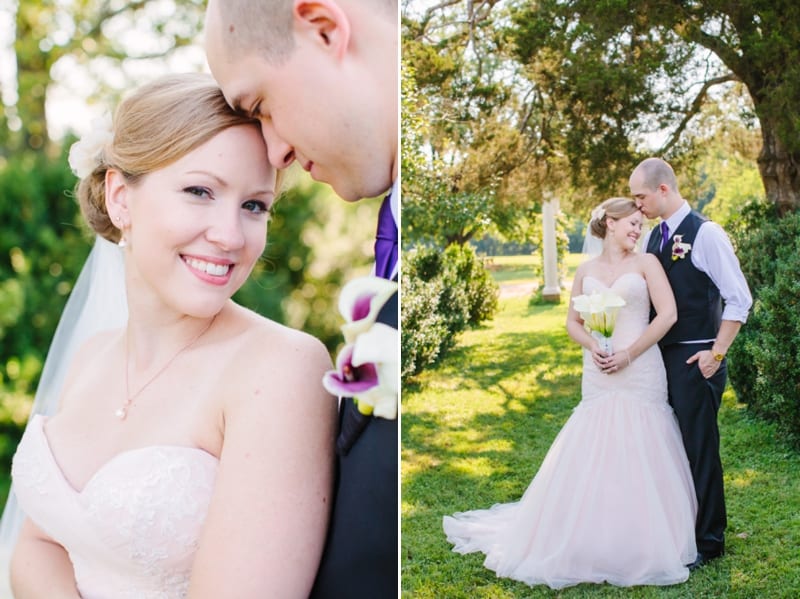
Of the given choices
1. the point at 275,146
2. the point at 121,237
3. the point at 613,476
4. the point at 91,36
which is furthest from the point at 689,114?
the point at 91,36

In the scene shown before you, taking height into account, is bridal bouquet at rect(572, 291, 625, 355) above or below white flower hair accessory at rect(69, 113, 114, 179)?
below

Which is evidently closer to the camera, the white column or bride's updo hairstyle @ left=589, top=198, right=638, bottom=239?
bride's updo hairstyle @ left=589, top=198, right=638, bottom=239

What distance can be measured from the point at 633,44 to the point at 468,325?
1.12m

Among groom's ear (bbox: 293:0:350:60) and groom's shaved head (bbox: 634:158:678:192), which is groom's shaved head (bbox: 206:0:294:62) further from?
groom's shaved head (bbox: 634:158:678:192)

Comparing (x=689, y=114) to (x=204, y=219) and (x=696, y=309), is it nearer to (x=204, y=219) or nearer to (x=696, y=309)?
(x=696, y=309)

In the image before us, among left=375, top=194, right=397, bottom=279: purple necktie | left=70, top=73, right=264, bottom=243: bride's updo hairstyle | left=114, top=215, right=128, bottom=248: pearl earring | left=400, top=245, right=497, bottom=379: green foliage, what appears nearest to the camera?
left=70, top=73, right=264, bottom=243: bride's updo hairstyle

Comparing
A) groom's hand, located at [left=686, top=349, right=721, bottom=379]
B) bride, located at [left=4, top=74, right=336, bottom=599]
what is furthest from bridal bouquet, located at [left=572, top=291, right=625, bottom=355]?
bride, located at [left=4, top=74, right=336, bottom=599]

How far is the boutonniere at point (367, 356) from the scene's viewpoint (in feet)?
4.93

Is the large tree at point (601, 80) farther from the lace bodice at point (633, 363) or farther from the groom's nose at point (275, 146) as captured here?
the groom's nose at point (275, 146)

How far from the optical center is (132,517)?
1.63 metres

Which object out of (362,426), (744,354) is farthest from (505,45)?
(362,426)

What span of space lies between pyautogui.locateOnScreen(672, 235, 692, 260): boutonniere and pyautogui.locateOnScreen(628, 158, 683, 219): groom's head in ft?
0.29

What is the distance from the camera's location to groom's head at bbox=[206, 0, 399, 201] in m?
1.49

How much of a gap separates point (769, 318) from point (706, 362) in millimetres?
251
